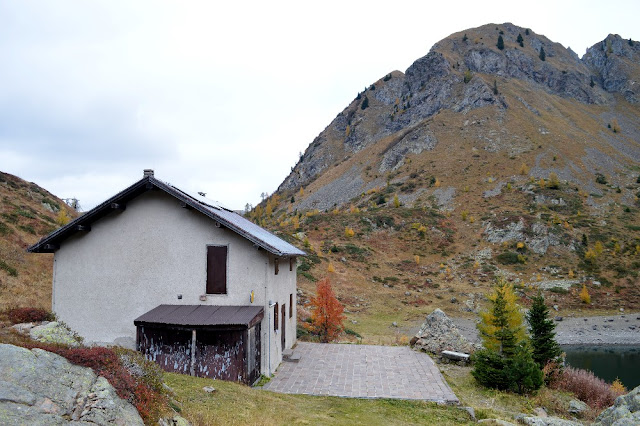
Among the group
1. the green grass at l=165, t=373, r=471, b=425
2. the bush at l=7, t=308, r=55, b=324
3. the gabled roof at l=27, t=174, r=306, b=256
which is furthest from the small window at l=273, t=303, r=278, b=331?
the bush at l=7, t=308, r=55, b=324

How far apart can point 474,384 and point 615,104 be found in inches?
7153

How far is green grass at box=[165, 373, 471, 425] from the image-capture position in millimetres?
9953

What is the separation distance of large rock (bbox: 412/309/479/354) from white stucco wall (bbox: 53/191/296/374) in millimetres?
9703

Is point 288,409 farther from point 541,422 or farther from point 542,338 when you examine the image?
point 542,338

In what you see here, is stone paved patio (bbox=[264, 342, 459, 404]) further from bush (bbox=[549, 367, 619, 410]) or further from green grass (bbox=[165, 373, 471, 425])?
bush (bbox=[549, 367, 619, 410])

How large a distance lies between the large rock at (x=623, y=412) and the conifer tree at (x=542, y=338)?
22.4ft

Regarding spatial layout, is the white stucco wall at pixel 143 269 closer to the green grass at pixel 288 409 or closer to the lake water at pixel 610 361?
the green grass at pixel 288 409

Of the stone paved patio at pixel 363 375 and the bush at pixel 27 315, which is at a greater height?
the bush at pixel 27 315

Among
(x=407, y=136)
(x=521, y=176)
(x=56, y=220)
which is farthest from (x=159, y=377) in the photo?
(x=407, y=136)

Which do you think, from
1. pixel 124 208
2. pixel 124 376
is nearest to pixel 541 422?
pixel 124 376

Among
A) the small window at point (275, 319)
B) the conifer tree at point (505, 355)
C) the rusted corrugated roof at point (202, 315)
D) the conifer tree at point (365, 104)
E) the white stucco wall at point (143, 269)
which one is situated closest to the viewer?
the rusted corrugated roof at point (202, 315)

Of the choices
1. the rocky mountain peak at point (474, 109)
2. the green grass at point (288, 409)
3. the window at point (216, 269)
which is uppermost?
the rocky mountain peak at point (474, 109)

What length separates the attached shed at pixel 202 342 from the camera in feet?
48.3

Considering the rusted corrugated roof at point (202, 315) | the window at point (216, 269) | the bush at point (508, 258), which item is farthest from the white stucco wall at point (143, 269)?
the bush at point (508, 258)
